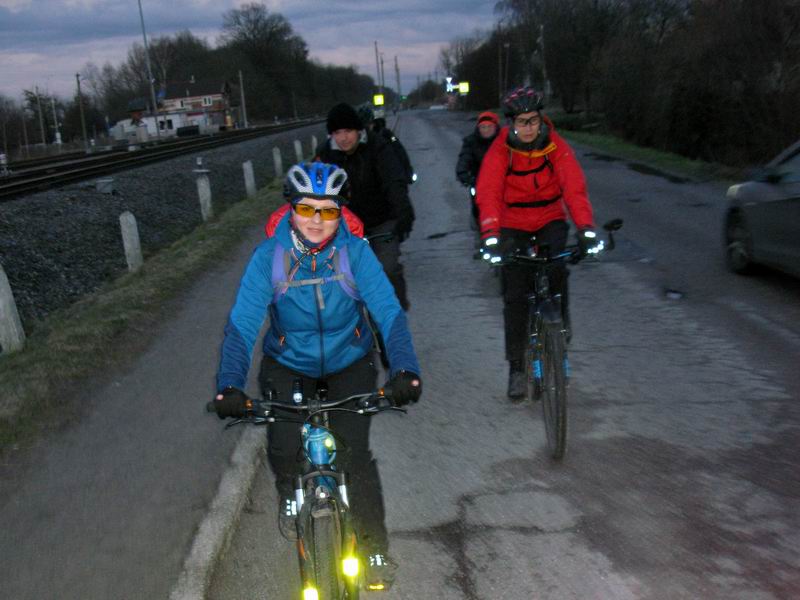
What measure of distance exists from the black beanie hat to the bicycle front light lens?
402cm

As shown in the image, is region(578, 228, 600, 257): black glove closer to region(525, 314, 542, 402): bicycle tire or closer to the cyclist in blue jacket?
region(525, 314, 542, 402): bicycle tire

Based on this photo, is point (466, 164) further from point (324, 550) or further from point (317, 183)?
point (324, 550)

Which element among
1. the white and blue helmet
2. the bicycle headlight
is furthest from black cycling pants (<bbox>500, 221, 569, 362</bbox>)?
the bicycle headlight

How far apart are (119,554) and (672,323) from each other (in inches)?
216

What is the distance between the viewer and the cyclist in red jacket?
16.9ft

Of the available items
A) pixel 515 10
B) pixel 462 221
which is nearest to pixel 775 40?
pixel 462 221

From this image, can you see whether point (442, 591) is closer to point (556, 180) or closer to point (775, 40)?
point (556, 180)

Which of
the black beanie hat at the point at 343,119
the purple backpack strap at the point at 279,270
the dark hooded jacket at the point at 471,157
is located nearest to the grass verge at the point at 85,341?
Result: the black beanie hat at the point at 343,119

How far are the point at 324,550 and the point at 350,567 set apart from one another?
16 centimetres

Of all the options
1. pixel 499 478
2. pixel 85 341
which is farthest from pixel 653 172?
pixel 499 478

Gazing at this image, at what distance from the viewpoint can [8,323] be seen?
25.4 feet

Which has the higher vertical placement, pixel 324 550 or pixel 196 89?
pixel 196 89

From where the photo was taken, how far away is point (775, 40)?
22.4 m

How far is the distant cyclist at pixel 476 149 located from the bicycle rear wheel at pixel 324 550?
7.12 m
